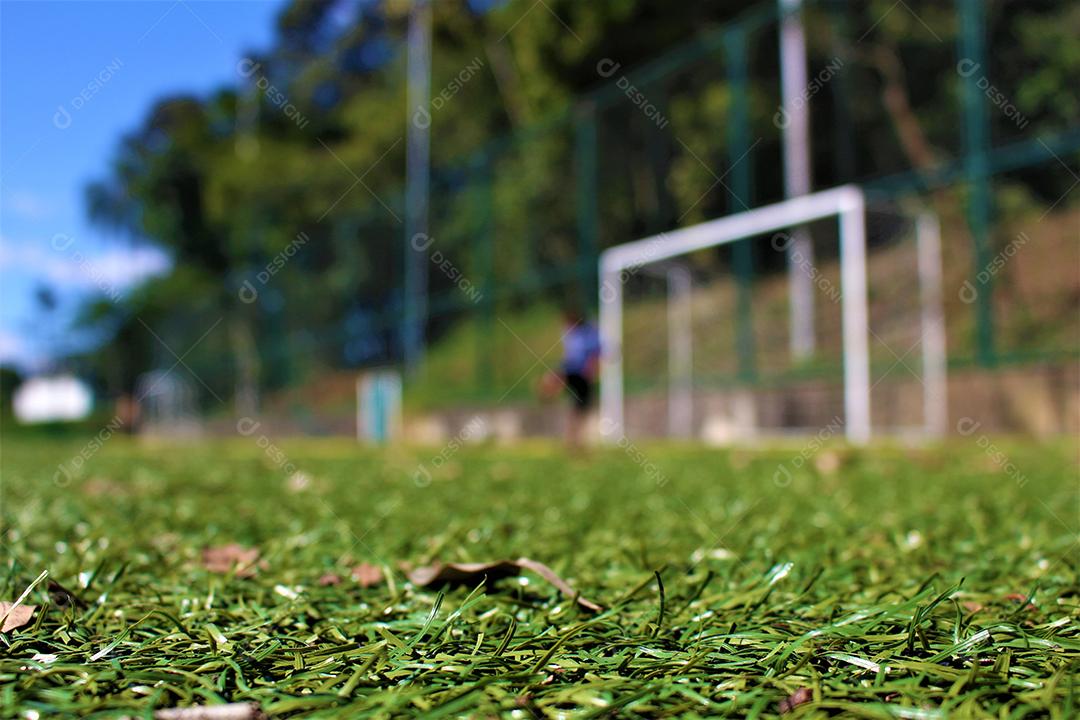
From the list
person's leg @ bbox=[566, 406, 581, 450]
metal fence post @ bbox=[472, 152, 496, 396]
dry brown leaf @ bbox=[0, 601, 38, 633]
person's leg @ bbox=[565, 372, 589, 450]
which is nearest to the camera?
dry brown leaf @ bbox=[0, 601, 38, 633]

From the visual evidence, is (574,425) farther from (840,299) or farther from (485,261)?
(485,261)

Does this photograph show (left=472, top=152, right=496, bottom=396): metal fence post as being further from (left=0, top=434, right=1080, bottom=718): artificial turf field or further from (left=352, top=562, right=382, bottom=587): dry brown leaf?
(left=352, top=562, right=382, bottom=587): dry brown leaf

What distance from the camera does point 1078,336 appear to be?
21.6ft

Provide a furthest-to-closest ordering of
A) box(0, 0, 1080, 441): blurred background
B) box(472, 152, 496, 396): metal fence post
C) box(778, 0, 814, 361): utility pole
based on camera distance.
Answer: box(472, 152, 496, 396): metal fence post → box(778, 0, 814, 361): utility pole → box(0, 0, 1080, 441): blurred background

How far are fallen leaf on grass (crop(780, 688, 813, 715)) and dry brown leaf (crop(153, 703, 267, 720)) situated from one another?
388 millimetres

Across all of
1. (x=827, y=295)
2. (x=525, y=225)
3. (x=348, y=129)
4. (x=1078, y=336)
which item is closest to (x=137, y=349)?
(x=348, y=129)

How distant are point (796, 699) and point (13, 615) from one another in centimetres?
78

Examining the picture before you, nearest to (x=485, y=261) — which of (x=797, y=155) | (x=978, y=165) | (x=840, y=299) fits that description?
(x=797, y=155)

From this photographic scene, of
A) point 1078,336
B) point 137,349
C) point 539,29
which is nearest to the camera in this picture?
point 1078,336

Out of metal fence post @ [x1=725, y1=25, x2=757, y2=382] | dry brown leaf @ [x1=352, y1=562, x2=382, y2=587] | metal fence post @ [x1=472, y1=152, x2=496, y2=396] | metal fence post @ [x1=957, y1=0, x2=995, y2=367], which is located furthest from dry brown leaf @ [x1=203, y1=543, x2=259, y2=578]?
metal fence post @ [x1=472, y1=152, x2=496, y2=396]

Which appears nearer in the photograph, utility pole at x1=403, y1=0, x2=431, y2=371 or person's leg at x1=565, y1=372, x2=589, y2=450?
person's leg at x1=565, y1=372, x2=589, y2=450

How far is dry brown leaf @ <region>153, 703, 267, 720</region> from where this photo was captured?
0.66 m

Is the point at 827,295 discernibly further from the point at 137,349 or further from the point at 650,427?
the point at 137,349

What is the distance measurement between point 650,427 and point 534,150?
3824mm
